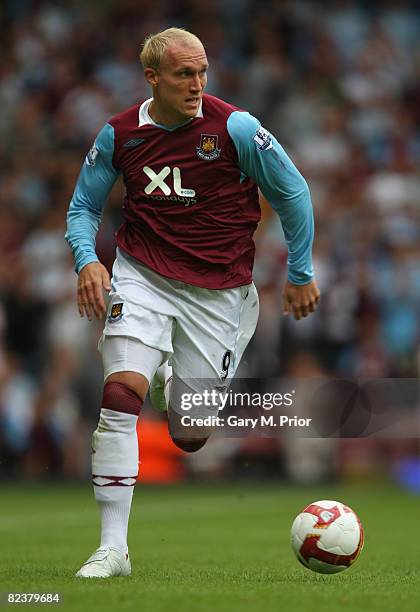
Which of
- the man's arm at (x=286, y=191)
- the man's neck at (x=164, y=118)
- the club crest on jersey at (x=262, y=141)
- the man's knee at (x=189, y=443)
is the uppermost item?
the man's neck at (x=164, y=118)

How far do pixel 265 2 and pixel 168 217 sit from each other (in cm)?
1249

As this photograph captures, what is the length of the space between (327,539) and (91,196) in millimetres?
2072

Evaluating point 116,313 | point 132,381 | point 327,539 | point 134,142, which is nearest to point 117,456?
point 132,381

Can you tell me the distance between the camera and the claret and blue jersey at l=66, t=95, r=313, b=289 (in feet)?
20.5

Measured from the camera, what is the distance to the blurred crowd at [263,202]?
542 inches

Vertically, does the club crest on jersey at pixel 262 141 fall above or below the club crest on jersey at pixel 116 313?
above

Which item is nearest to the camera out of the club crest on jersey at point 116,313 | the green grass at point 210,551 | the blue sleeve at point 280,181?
the green grass at point 210,551

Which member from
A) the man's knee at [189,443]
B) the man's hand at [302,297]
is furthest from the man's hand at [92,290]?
the man's knee at [189,443]

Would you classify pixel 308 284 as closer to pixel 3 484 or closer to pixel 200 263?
pixel 200 263

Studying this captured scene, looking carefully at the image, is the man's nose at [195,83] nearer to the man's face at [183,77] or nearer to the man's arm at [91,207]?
the man's face at [183,77]

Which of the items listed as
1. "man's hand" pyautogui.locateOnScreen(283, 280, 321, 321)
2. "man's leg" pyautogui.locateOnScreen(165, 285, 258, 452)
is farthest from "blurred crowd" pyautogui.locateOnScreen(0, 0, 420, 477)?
"man's hand" pyautogui.locateOnScreen(283, 280, 321, 321)

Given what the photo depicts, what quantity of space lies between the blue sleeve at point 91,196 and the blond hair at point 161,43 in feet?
1.23

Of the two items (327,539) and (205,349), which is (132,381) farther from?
(327,539)

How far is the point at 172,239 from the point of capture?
6.32 metres
